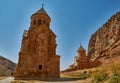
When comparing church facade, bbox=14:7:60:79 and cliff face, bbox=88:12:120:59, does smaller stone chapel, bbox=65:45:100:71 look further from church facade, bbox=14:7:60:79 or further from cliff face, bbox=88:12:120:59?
church facade, bbox=14:7:60:79

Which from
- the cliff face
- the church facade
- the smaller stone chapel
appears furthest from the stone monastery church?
the cliff face

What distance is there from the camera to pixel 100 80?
1294cm

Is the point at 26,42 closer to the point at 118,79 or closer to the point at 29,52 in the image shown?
the point at 29,52

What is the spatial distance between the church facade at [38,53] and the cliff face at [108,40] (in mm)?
39686

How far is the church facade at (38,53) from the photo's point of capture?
83.6 feet

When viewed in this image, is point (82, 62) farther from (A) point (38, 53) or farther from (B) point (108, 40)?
(A) point (38, 53)

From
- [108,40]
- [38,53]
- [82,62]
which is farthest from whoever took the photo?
[108,40]

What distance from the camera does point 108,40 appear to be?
255 ft

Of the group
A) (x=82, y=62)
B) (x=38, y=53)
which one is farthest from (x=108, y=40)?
(x=38, y=53)

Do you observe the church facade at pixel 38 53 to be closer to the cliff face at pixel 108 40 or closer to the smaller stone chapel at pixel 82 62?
the smaller stone chapel at pixel 82 62

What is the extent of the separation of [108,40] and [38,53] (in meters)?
59.0

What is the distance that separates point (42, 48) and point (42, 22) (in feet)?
18.4

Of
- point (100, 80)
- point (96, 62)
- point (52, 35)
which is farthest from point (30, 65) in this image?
point (96, 62)

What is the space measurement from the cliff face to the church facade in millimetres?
39686
